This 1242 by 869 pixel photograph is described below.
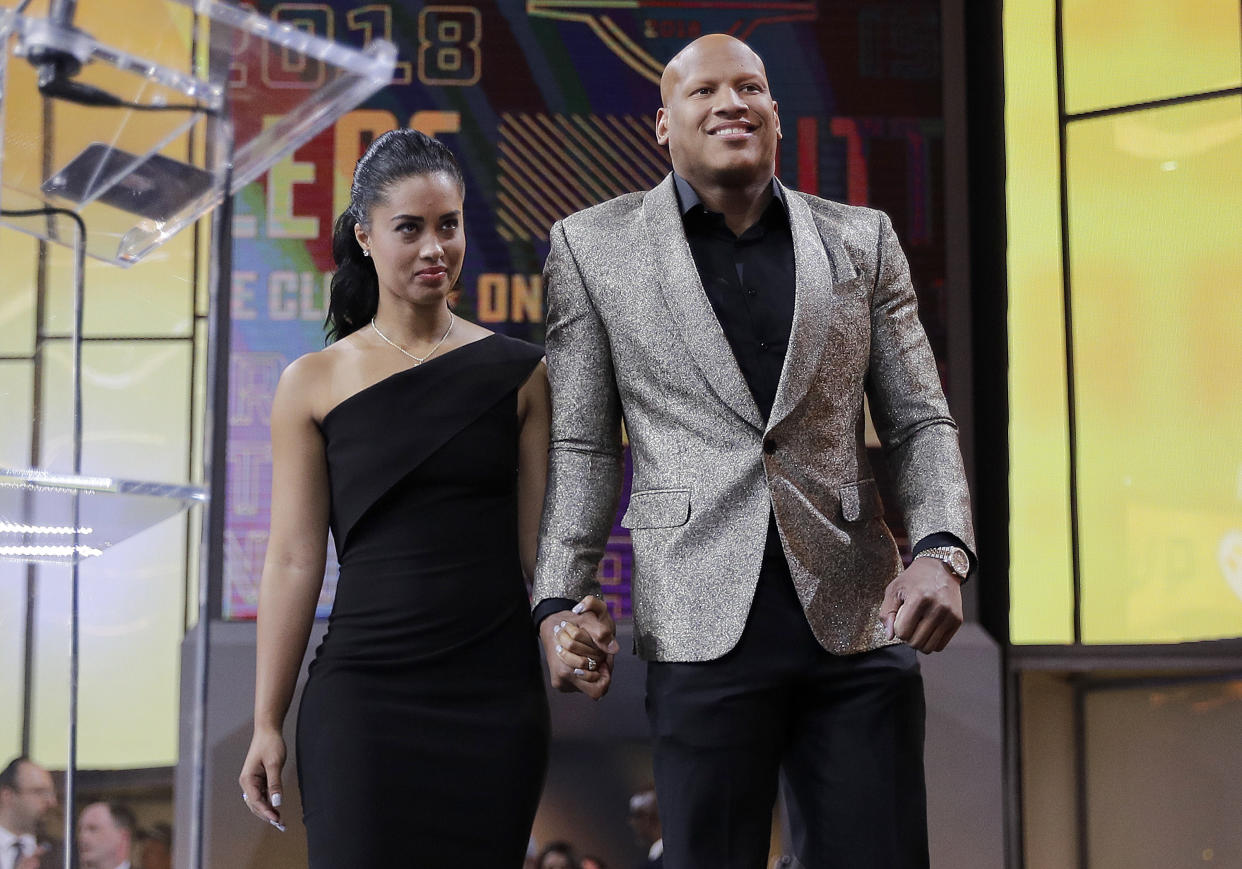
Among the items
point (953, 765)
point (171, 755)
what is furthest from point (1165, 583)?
point (171, 755)

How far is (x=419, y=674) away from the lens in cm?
190

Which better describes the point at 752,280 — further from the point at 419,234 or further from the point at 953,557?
the point at 419,234

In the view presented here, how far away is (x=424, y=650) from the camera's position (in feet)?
6.25

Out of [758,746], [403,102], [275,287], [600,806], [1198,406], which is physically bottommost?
[600,806]

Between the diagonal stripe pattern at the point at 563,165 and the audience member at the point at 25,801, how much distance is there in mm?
1848

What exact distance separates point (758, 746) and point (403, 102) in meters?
2.29

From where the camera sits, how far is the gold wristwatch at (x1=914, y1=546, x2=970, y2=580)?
1.59 meters

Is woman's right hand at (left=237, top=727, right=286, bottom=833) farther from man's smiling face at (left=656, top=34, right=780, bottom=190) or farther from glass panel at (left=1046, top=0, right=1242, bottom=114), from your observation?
glass panel at (left=1046, top=0, right=1242, bottom=114)

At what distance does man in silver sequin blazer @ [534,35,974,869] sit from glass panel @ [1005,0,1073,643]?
1563 mm

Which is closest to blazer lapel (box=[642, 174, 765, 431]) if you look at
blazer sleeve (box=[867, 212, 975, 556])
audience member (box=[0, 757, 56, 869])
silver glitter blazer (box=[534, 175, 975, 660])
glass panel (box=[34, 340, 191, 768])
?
silver glitter blazer (box=[534, 175, 975, 660])

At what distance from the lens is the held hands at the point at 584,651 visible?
1.57 m

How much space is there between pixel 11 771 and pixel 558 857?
1684mm

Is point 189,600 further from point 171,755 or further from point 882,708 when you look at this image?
point 882,708

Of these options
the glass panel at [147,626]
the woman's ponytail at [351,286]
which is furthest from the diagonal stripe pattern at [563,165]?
the woman's ponytail at [351,286]
